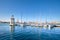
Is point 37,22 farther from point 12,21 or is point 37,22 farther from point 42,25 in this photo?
point 12,21

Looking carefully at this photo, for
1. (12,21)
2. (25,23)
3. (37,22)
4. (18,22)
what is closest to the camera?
(12,21)

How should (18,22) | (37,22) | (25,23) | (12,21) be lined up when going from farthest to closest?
1. (18,22)
2. (25,23)
3. (37,22)
4. (12,21)

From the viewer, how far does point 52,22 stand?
63094mm

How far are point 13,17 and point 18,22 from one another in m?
15.9

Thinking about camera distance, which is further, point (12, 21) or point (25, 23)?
point (25, 23)

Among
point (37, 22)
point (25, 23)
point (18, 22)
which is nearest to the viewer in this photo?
point (37, 22)

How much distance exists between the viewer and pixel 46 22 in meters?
65.4

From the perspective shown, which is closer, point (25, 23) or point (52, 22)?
point (52, 22)

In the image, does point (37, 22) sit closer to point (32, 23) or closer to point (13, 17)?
point (32, 23)

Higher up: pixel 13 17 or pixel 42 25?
pixel 13 17

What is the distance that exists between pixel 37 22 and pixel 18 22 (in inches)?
718

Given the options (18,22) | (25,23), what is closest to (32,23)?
(25,23)

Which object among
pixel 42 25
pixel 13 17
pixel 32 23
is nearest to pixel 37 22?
pixel 42 25

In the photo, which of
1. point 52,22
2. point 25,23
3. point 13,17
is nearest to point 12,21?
point 13,17
